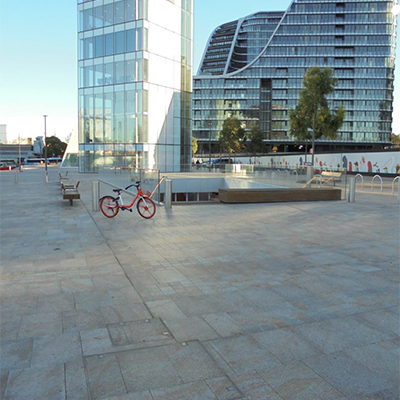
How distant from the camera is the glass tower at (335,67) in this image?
3858 inches

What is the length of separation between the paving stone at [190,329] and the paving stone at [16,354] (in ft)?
4.64

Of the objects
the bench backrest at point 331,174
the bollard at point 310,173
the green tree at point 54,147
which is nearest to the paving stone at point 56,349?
the bench backrest at point 331,174

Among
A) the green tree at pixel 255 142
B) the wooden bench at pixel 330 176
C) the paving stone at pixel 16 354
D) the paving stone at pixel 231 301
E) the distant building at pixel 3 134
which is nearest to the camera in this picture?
the paving stone at pixel 16 354

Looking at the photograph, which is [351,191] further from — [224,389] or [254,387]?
[224,389]

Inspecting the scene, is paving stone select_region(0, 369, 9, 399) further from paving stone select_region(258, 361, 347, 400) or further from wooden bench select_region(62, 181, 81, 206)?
wooden bench select_region(62, 181, 81, 206)

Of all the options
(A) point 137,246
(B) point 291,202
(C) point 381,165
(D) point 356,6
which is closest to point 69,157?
(C) point 381,165

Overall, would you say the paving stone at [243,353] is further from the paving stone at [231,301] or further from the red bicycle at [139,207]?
the red bicycle at [139,207]

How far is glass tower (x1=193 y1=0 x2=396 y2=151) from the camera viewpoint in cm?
9800

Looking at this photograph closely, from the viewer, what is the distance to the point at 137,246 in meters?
8.60

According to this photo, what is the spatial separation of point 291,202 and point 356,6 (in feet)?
323

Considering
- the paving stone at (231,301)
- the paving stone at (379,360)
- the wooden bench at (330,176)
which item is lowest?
the paving stone at (379,360)

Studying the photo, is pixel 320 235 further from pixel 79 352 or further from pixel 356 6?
pixel 356 6

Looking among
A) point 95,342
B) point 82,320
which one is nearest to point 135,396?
point 95,342

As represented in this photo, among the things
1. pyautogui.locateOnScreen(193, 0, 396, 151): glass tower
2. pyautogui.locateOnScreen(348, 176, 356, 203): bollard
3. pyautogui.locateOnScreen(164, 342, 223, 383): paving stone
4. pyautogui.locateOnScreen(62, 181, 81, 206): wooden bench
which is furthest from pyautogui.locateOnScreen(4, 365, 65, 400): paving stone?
pyautogui.locateOnScreen(193, 0, 396, 151): glass tower
